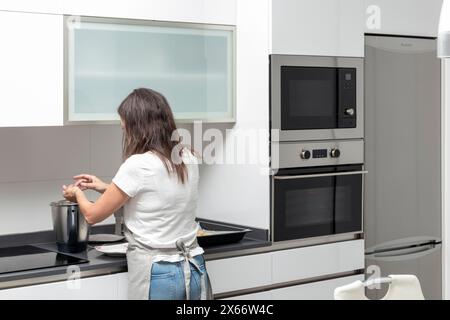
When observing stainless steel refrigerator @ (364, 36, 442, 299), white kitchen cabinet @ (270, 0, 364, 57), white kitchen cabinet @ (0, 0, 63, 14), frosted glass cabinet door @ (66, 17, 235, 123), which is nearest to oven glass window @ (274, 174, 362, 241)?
stainless steel refrigerator @ (364, 36, 442, 299)

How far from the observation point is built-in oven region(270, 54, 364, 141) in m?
3.60

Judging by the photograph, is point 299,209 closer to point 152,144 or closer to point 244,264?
point 244,264

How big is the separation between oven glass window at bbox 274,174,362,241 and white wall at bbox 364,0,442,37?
71 cm

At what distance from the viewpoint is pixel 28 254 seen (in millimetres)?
3338

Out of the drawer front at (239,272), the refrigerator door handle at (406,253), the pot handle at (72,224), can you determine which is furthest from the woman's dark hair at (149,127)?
the refrigerator door handle at (406,253)

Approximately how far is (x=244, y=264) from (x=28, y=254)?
0.88 metres

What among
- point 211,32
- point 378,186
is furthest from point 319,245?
point 211,32

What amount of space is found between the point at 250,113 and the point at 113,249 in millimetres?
838

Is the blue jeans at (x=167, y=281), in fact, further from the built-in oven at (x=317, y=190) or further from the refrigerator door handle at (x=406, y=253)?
the refrigerator door handle at (x=406, y=253)

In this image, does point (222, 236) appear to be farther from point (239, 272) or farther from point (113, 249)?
point (113, 249)

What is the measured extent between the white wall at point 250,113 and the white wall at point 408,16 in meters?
0.57

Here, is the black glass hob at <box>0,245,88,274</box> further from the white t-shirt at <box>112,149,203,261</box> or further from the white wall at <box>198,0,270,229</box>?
the white wall at <box>198,0,270,229</box>

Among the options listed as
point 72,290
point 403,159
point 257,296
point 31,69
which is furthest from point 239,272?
point 31,69

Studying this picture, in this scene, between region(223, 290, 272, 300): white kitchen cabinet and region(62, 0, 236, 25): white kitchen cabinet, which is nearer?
region(62, 0, 236, 25): white kitchen cabinet
